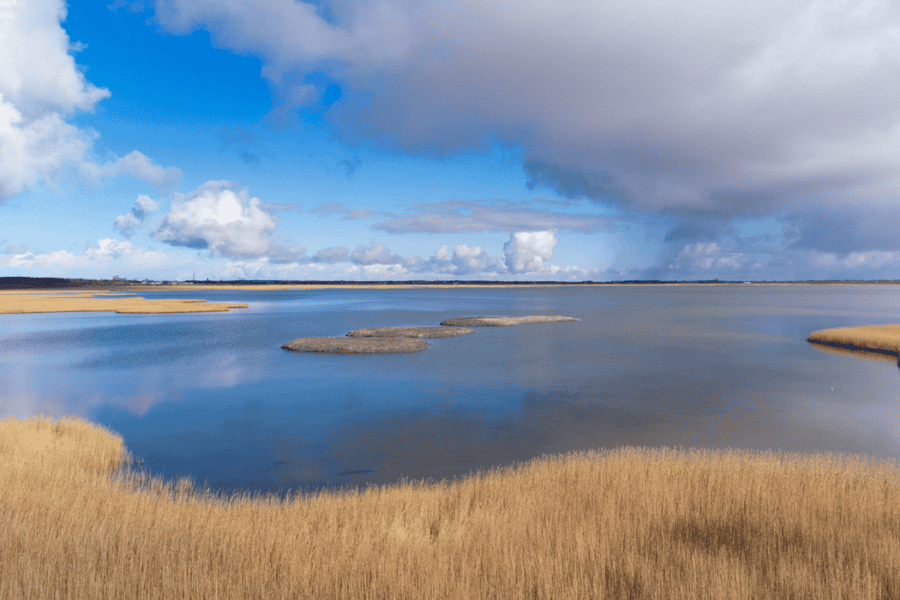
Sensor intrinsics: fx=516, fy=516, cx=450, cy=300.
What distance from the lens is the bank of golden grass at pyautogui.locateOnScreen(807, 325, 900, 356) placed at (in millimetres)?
36344

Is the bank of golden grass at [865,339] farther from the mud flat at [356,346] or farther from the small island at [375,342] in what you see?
the mud flat at [356,346]

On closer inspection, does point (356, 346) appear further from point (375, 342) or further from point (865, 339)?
point (865, 339)

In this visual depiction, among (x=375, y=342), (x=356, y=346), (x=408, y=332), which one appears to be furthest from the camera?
(x=408, y=332)

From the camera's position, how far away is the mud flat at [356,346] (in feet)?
115

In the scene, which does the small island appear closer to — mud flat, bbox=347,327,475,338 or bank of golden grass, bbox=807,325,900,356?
mud flat, bbox=347,327,475,338

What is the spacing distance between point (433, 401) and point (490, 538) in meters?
14.1

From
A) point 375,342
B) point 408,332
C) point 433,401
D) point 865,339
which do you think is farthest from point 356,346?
point 865,339

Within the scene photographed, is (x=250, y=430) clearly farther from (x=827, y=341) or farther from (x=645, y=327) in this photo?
(x=645, y=327)

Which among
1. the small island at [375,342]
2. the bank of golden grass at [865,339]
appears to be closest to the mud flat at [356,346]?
the small island at [375,342]

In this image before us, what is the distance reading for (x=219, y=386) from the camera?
25938mm

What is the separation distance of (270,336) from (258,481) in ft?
121

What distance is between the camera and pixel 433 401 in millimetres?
22047

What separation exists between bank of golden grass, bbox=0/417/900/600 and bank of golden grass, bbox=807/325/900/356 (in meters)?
32.8

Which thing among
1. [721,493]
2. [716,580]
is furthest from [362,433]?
[716,580]
